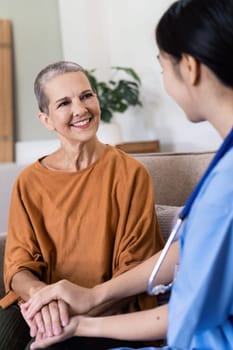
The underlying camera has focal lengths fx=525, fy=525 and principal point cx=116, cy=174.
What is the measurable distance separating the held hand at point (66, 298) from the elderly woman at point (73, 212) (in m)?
0.17

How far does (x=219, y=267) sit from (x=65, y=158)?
0.88 meters

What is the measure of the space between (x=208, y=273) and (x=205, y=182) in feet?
0.45

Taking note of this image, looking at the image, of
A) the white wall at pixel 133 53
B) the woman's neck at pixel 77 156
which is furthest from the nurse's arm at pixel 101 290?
the white wall at pixel 133 53

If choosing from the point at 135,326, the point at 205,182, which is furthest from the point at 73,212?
the point at 205,182

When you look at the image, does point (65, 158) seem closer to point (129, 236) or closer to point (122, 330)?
point (129, 236)

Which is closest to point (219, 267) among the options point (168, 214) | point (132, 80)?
point (168, 214)

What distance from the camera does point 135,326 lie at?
0.95 m

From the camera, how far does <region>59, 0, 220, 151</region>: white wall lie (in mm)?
3580

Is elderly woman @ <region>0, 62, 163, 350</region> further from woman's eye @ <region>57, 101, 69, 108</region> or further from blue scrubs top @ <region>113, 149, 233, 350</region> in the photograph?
blue scrubs top @ <region>113, 149, 233, 350</region>

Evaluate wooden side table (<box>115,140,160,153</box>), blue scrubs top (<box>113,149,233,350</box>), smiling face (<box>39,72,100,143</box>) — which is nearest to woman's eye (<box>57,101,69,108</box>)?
smiling face (<box>39,72,100,143</box>)

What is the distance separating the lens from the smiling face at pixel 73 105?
151 centimetres

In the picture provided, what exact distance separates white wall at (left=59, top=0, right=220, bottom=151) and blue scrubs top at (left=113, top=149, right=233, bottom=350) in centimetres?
265

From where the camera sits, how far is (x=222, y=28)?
78 cm

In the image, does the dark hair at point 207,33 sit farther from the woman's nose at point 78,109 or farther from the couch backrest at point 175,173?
the couch backrest at point 175,173
